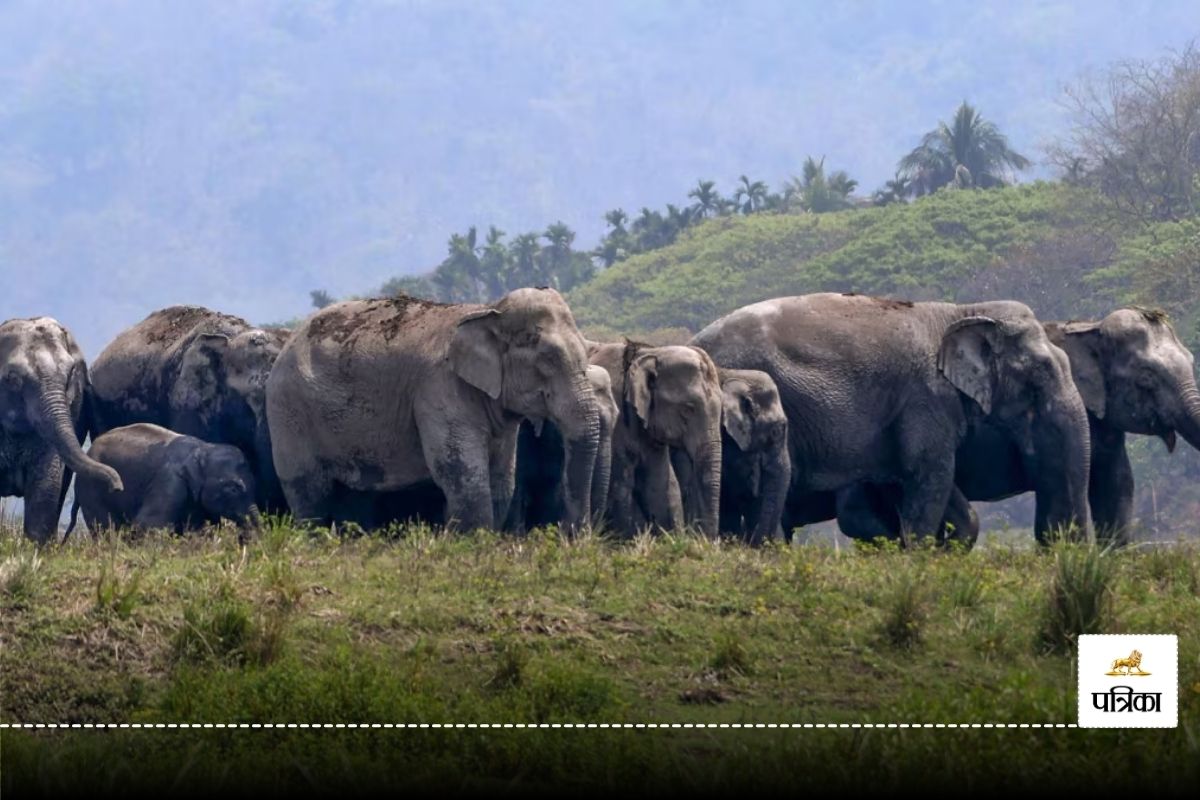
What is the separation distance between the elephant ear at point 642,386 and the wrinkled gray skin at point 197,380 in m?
3.13

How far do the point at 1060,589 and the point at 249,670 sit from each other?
4.39m

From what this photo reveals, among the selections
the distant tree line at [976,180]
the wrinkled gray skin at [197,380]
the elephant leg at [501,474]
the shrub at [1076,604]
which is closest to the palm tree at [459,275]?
the distant tree line at [976,180]

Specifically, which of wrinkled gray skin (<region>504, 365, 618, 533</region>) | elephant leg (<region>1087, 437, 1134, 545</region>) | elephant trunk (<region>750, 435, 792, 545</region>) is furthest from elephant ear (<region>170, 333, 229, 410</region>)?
elephant leg (<region>1087, 437, 1134, 545</region>)

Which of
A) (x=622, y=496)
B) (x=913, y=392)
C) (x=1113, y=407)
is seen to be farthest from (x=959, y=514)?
(x=622, y=496)

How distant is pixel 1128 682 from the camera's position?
1218 centimetres

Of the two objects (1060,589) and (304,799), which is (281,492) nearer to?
(1060,589)

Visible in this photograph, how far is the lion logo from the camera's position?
12.4 meters

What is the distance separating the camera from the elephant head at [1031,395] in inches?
821

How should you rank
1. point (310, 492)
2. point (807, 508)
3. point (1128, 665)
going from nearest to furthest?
point (1128, 665)
point (310, 492)
point (807, 508)

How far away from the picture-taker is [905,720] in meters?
11.6

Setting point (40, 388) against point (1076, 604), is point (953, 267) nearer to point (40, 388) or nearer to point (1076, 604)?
point (40, 388)

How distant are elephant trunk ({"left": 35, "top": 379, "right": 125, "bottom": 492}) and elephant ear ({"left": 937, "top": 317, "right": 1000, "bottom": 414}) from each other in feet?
22.7

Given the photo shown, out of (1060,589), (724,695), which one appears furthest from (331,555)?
(1060,589)

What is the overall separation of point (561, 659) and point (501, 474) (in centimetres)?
540
